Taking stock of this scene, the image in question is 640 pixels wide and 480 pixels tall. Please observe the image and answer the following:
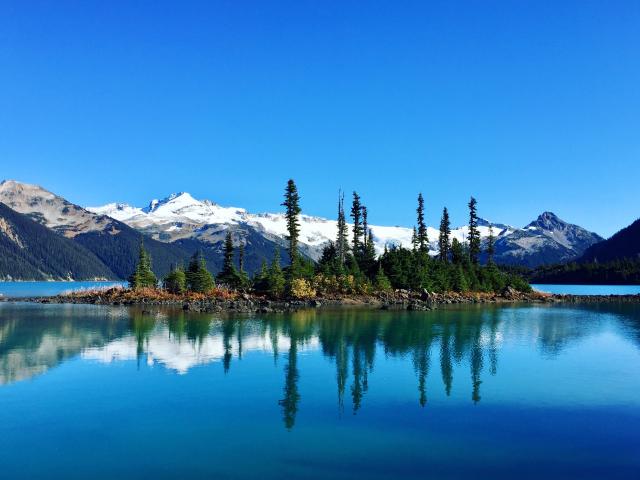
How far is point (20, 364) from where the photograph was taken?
43406mm

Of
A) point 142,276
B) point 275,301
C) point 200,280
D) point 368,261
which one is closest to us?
point 275,301

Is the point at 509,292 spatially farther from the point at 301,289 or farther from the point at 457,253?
the point at 301,289

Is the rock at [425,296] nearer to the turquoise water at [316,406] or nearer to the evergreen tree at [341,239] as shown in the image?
the evergreen tree at [341,239]

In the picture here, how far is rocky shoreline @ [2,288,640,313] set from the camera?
336 feet

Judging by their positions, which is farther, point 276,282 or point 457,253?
point 457,253

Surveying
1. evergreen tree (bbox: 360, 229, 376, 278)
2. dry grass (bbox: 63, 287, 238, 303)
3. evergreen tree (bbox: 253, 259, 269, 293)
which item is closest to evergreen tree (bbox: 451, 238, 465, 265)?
evergreen tree (bbox: 360, 229, 376, 278)

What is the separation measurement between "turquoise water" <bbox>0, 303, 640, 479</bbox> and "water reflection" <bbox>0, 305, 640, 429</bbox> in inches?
13.5

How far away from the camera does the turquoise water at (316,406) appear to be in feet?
72.3

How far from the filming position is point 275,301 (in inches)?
4414

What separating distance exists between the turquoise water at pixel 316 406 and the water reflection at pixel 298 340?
34cm

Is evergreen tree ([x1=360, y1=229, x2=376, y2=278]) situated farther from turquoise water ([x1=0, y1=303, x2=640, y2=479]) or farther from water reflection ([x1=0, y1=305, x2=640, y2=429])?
turquoise water ([x1=0, y1=303, x2=640, y2=479])

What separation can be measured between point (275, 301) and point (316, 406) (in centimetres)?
8157

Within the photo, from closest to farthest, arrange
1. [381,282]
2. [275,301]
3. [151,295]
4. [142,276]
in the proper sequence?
[275,301]
[151,295]
[381,282]
[142,276]

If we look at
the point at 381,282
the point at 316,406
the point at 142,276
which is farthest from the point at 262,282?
the point at 316,406
